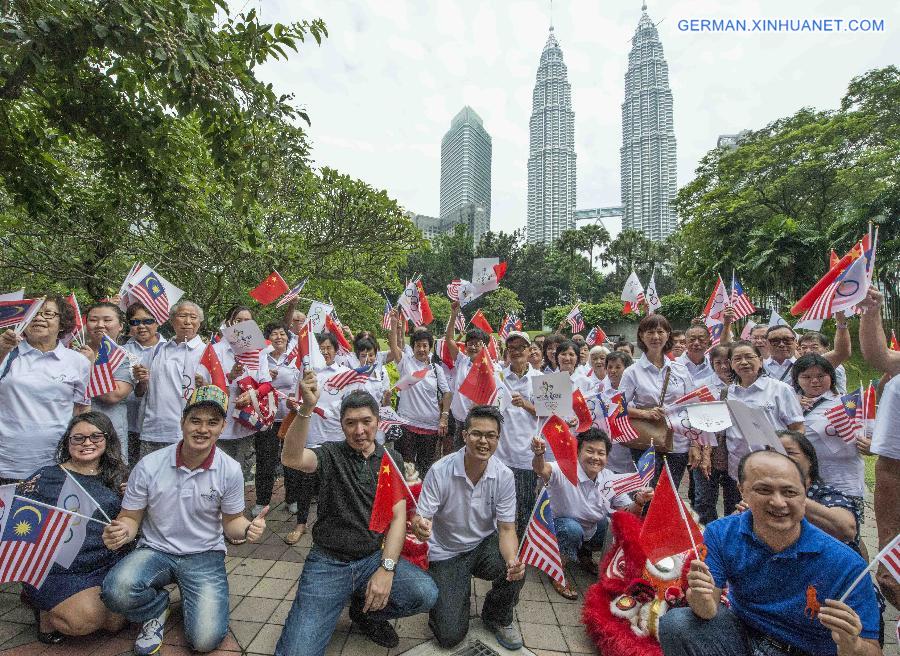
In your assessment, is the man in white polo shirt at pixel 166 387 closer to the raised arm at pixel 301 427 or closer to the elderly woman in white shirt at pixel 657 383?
the raised arm at pixel 301 427

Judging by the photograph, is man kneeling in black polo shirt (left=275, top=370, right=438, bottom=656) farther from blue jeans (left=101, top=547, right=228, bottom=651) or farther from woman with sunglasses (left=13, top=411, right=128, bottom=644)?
woman with sunglasses (left=13, top=411, right=128, bottom=644)

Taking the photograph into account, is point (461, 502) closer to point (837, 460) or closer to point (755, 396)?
point (755, 396)

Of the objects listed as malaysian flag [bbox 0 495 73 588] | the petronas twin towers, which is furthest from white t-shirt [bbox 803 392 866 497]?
the petronas twin towers

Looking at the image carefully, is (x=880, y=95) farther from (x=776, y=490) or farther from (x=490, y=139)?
(x=490, y=139)

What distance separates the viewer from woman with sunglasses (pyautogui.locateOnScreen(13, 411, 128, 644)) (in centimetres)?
257

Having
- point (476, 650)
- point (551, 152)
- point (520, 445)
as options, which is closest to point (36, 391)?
point (476, 650)

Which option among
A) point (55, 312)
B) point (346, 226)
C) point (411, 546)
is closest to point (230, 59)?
point (55, 312)

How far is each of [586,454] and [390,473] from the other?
5.89ft

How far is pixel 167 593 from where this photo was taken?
108 inches

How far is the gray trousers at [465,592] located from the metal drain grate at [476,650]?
0.06 metres

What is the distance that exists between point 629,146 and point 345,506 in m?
83.3

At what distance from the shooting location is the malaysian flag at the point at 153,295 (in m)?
4.47

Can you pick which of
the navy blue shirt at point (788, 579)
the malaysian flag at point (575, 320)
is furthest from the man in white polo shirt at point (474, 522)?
the malaysian flag at point (575, 320)

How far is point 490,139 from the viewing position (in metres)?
88.5
